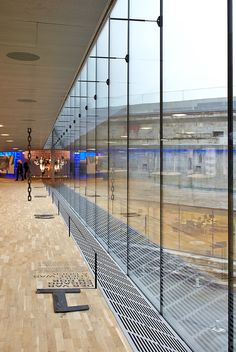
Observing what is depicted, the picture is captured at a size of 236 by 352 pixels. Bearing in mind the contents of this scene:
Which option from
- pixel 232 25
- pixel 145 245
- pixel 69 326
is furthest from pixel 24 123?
pixel 232 25

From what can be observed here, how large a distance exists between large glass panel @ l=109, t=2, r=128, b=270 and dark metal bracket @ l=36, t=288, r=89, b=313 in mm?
1799

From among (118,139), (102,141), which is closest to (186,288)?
(118,139)

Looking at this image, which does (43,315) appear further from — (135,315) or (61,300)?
(135,315)

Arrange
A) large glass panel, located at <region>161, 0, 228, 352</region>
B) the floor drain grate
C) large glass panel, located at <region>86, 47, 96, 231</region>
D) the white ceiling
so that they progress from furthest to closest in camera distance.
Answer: the floor drain grate
large glass panel, located at <region>86, 47, 96, 231</region>
the white ceiling
large glass panel, located at <region>161, 0, 228, 352</region>

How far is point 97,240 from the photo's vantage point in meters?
8.77

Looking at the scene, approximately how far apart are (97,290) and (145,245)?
216 centimetres

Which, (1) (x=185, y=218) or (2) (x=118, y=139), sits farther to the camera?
(2) (x=118, y=139)

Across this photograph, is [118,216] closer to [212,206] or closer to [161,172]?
[161,172]

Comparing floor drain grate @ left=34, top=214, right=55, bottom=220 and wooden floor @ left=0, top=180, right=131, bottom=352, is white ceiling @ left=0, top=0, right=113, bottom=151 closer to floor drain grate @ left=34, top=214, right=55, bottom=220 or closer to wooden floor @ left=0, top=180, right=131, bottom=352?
wooden floor @ left=0, top=180, right=131, bottom=352

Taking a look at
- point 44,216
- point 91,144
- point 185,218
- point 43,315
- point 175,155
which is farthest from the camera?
point 44,216

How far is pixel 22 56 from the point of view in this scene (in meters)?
6.52

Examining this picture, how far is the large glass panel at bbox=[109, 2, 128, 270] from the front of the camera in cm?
677

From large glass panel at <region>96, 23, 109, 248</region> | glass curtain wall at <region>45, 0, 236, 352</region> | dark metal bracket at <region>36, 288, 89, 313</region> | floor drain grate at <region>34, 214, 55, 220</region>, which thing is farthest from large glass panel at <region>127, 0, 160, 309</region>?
floor drain grate at <region>34, 214, 55, 220</region>

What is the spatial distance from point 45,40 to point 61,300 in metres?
3.52
